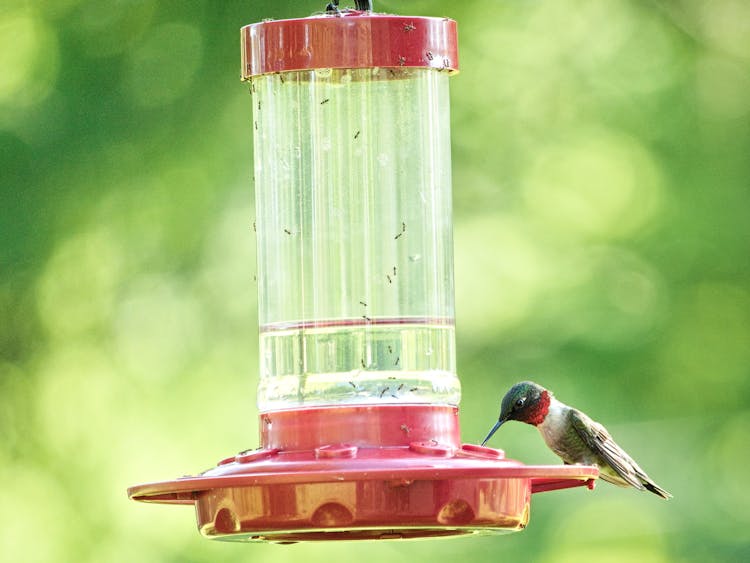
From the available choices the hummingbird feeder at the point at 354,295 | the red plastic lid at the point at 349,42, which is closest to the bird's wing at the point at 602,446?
the hummingbird feeder at the point at 354,295

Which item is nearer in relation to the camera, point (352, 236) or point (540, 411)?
→ point (352, 236)

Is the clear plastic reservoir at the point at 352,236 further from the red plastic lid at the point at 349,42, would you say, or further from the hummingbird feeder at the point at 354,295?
the red plastic lid at the point at 349,42

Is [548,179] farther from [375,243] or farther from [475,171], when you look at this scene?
[375,243]

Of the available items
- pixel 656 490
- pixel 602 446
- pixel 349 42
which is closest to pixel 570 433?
pixel 602 446

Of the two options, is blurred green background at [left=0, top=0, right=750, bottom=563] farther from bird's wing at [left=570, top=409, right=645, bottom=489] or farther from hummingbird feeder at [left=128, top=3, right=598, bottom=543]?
hummingbird feeder at [left=128, top=3, right=598, bottom=543]

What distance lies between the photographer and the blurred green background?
9906 millimetres

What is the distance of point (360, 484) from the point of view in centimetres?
336

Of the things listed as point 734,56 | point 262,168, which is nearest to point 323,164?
point 262,168

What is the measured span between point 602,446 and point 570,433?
0.47 feet

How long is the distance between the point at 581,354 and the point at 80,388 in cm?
286

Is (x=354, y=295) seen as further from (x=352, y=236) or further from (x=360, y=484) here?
(x=360, y=484)

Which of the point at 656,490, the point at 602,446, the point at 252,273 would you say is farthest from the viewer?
the point at 252,273

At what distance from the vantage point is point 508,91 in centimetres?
1055

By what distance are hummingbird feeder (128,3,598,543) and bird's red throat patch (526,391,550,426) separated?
6.52ft
